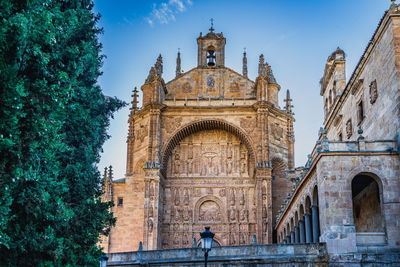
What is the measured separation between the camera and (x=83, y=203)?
690 inches

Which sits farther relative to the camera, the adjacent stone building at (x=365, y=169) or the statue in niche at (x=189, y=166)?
the statue in niche at (x=189, y=166)

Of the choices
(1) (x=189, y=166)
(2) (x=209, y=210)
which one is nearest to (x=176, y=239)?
(2) (x=209, y=210)

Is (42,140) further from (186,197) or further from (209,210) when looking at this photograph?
(209,210)

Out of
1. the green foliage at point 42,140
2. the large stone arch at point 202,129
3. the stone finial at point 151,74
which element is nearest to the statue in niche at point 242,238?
the large stone arch at point 202,129

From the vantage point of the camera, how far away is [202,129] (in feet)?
139

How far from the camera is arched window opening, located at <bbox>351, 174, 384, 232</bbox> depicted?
25344 millimetres

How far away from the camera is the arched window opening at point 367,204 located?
25.3 m

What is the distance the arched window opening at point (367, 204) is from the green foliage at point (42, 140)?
13.5 metres

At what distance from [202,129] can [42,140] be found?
2902cm

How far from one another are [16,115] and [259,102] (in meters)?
29.5

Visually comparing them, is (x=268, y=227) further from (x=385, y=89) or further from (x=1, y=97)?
(x=1, y=97)

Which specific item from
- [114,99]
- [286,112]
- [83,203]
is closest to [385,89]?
[114,99]

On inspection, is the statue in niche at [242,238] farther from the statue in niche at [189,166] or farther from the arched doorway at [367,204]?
the arched doorway at [367,204]

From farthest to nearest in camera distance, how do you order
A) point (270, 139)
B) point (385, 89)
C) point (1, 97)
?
point (270, 139)
point (385, 89)
point (1, 97)
